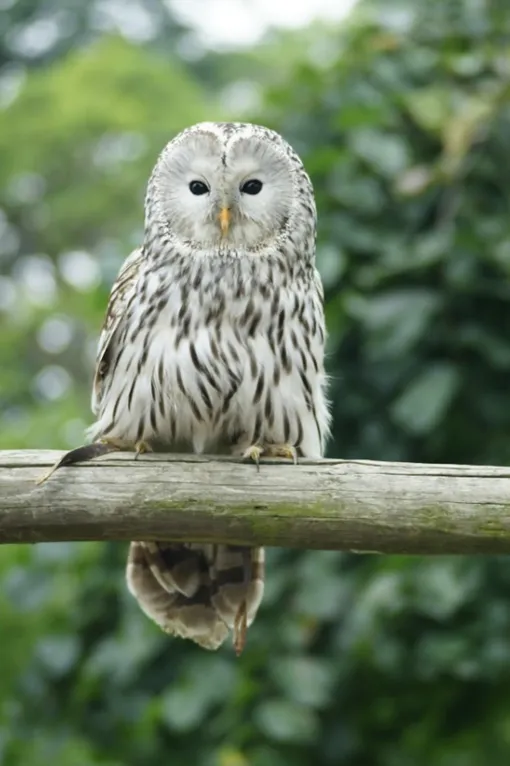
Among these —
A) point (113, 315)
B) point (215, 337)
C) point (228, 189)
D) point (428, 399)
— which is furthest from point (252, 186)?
point (428, 399)

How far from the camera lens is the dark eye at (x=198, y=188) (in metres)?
2.49

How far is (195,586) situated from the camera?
2.66m

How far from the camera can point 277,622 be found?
3357mm

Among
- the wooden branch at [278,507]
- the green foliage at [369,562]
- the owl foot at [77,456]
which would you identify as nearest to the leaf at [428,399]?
the green foliage at [369,562]

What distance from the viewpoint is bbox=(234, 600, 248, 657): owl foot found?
248 cm

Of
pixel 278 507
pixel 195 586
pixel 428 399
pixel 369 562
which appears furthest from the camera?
pixel 369 562

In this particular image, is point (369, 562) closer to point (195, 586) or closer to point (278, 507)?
point (195, 586)

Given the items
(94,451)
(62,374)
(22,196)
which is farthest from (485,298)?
(22,196)

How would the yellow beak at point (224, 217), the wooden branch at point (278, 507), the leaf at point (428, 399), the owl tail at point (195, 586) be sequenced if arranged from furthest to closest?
the leaf at point (428, 399) < the owl tail at point (195, 586) < the yellow beak at point (224, 217) < the wooden branch at point (278, 507)

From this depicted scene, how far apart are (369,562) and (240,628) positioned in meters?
0.85

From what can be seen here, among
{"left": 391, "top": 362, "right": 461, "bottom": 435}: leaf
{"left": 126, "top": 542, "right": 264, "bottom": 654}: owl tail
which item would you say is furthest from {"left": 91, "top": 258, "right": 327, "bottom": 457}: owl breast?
{"left": 391, "top": 362, "right": 461, "bottom": 435}: leaf

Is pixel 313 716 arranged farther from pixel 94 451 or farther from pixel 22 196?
pixel 22 196

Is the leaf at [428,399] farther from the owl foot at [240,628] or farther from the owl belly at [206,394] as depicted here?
the owl foot at [240,628]

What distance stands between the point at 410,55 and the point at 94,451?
203cm
